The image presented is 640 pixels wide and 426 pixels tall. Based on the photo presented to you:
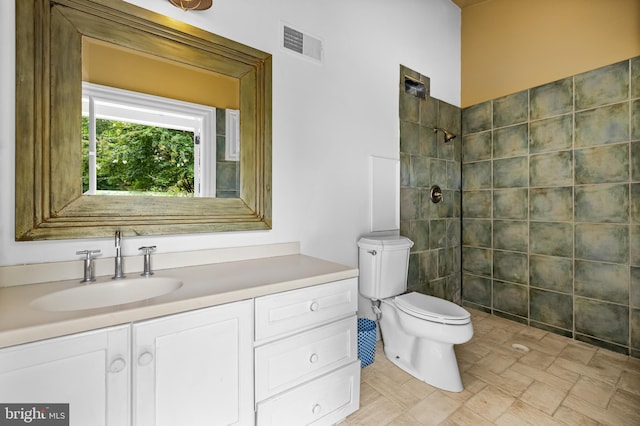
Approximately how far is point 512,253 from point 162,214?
9.23 ft

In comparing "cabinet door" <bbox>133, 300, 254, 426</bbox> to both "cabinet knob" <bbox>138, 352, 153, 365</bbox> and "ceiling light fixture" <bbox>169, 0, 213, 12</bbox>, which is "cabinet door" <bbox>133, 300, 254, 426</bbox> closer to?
"cabinet knob" <bbox>138, 352, 153, 365</bbox>

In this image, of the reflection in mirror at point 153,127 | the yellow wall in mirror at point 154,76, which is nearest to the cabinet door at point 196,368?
the reflection in mirror at point 153,127

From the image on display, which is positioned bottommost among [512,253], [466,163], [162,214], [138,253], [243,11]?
[512,253]

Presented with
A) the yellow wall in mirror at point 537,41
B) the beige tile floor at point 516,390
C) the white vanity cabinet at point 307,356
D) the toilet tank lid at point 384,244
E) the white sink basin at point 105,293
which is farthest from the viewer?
the yellow wall in mirror at point 537,41

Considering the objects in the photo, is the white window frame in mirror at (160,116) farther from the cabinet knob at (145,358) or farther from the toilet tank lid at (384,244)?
the toilet tank lid at (384,244)

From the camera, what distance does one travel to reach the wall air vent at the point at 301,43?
1745 mm

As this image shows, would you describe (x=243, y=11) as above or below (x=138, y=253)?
above

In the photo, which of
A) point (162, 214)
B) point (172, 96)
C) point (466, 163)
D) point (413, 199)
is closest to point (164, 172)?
point (162, 214)

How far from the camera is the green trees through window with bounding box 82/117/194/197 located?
1.26 m

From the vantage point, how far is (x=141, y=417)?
2.91 ft

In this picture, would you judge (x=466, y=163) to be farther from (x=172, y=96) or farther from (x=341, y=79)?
(x=172, y=96)

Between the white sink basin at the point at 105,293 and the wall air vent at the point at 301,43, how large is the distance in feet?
4.80

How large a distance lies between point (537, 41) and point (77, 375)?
3.55 metres

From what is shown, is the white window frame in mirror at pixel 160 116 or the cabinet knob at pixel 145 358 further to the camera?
the white window frame in mirror at pixel 160 116
